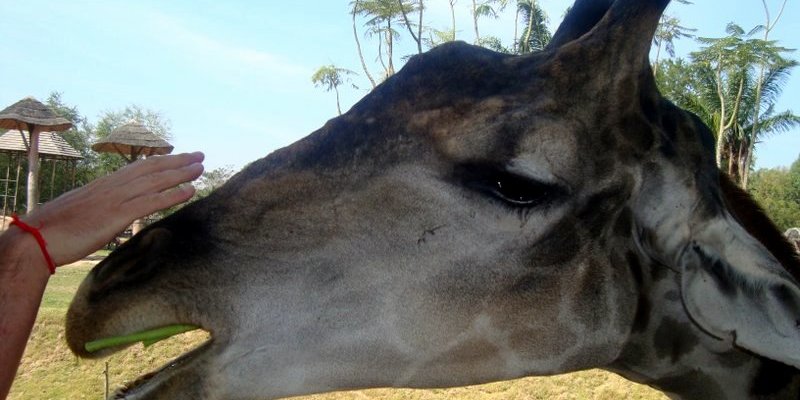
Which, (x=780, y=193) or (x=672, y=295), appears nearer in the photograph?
(x=672, y=295)

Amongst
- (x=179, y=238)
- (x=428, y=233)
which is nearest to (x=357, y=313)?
(x=428, y=233)

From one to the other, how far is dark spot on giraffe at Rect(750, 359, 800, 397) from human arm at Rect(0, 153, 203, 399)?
7.32 feet

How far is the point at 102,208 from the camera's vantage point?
2.26m

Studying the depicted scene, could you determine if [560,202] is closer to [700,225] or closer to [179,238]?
[700,225]

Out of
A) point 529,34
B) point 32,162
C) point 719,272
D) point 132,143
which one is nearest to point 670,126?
point 719,272

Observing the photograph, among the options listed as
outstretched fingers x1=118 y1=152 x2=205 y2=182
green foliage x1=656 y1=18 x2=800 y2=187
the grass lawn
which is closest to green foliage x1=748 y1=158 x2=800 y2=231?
green foliage x1=656 y1=18 x2=800 y2=187

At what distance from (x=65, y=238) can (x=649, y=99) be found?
2.13 metres

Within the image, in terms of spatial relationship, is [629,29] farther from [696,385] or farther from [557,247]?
[696,385]

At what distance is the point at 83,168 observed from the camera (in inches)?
1829

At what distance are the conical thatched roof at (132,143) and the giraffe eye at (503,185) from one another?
63.4 feet

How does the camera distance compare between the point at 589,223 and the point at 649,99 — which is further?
the point at 649,99

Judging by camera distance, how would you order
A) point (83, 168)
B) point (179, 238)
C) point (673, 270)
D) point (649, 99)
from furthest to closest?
point (83, 168)
point (649, 99)
point (673, 270)
point (179, 238)

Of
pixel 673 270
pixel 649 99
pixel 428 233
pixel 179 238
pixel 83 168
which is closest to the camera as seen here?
pixel 179 238

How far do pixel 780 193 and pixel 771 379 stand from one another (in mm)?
58262
